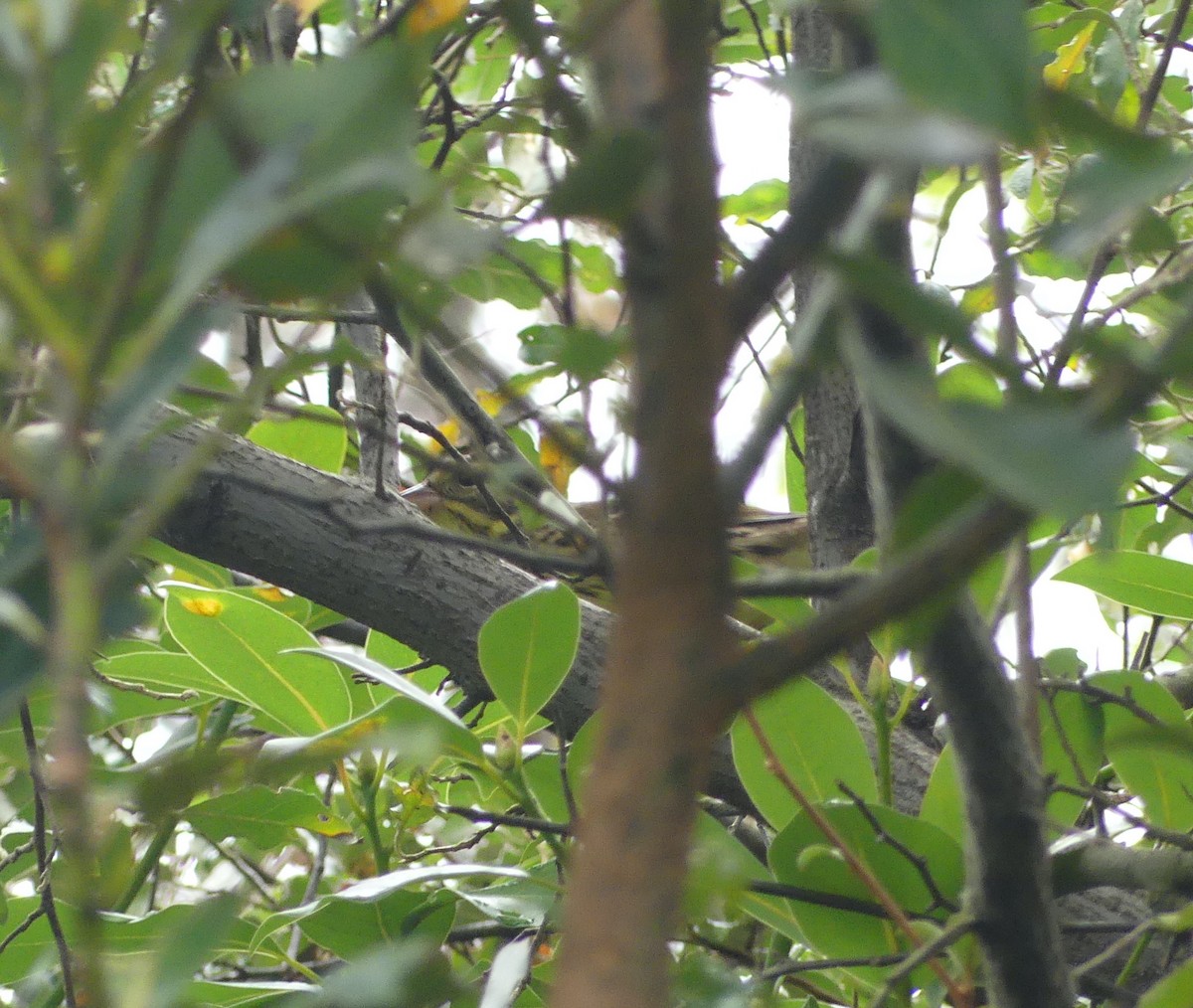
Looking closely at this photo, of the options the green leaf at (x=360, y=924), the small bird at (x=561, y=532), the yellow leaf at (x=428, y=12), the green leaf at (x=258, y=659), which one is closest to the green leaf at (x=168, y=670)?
the green leaf at (x=258, y=659)

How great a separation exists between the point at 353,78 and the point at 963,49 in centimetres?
11

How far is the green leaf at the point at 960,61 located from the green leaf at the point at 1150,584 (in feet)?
2.52

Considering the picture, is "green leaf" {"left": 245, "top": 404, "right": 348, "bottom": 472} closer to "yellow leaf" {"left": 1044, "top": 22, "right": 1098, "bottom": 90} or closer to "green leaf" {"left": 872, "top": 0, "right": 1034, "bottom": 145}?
"yellow leaf" {"left": 1044, "top": 22, "right": 1098, "bottom": 90}

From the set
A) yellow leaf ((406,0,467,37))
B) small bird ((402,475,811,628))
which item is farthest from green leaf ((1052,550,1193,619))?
small bird ((402,475,811,628))

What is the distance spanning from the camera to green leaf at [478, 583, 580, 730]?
75cm

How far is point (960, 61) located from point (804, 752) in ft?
1.72

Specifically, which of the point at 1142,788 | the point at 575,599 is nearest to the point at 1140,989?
the point at 1142,788

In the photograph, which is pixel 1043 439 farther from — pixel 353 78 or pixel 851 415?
pixel 851 415

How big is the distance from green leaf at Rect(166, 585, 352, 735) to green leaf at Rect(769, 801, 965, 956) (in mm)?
409

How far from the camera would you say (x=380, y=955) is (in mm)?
292

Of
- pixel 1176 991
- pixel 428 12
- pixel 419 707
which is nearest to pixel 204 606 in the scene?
pixel 419 707

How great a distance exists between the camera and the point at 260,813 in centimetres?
106

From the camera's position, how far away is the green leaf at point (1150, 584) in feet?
3.12

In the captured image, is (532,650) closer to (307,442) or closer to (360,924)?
(360,924)
